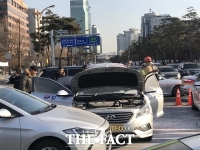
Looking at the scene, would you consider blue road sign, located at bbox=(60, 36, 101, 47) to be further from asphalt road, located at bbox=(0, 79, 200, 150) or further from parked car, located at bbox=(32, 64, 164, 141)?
parked car, located at bbox=(32, 64, 164, 141)

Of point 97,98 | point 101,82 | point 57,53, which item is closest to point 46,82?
point 101,82

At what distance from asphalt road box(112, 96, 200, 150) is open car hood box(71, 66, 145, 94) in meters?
1.26

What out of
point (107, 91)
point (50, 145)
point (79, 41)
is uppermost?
point (79, 41)

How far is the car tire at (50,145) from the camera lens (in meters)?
5.37

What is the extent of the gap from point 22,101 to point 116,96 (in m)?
2.32

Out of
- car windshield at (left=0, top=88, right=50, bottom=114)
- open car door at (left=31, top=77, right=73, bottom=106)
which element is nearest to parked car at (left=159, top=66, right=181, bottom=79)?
open car door at (left=31, top=77, right=73, bottom=106)

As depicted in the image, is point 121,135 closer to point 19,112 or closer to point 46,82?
point 19,112

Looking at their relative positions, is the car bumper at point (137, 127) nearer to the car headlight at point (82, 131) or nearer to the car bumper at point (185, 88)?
the car headlight at point (82, 131)

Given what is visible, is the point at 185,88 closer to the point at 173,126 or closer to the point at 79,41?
the point at 173,126

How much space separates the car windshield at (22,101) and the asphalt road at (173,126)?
196 cm

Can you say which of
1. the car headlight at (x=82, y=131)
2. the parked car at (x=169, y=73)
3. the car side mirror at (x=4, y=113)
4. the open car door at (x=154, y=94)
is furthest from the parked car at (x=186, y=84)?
the car side mirror at (x=4, y=113)

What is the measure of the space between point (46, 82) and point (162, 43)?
2587 inches

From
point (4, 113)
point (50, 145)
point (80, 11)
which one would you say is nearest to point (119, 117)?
point (50, 145)

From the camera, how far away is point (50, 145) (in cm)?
538
